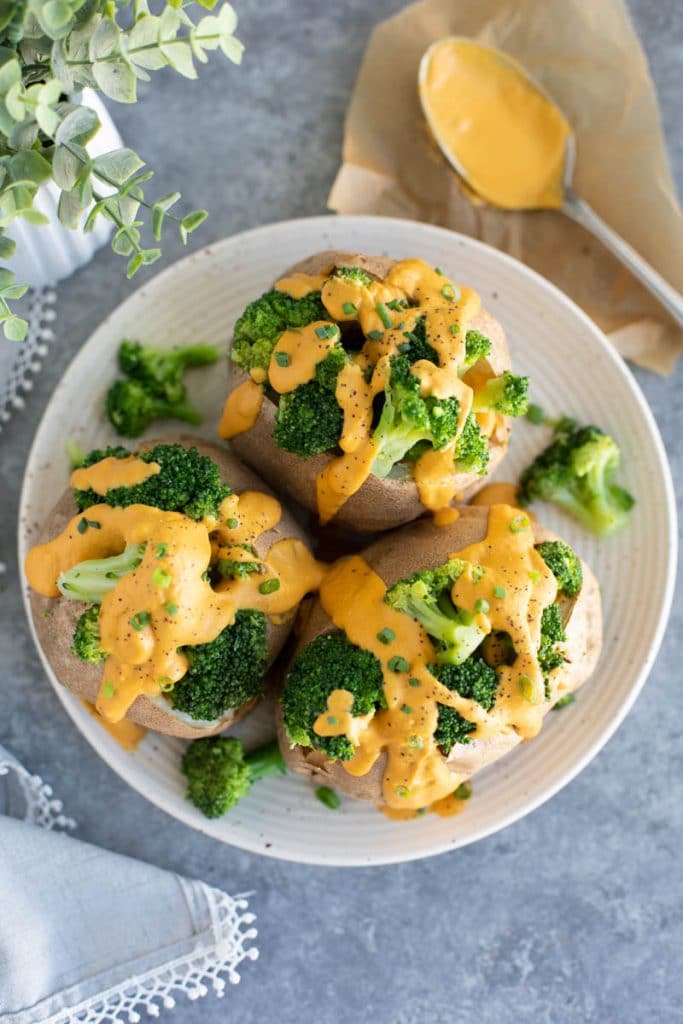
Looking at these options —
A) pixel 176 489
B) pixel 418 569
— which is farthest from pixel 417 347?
pixel 176 489

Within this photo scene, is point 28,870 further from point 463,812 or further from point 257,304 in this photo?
point 257,304

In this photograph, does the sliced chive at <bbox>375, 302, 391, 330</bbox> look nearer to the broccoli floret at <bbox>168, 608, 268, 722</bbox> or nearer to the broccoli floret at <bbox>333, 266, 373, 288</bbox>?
the broccoli floret at <bbox>333, 266, 373, 288</bbox>

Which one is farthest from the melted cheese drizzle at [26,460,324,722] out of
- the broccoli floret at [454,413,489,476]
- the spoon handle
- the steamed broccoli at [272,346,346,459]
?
the spoon handle

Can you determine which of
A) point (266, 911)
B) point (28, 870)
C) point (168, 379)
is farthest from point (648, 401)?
point (28, 870)

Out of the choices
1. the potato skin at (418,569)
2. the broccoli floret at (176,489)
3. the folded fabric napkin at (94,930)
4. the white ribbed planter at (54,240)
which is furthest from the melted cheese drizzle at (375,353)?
the folded fabric napkin at (94,930)

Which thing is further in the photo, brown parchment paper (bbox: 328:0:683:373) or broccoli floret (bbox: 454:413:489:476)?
brown parchment paper (bbox: 328:0:683:373)
